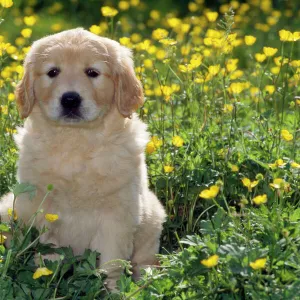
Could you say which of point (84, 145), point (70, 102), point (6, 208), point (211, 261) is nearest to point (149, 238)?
point (84, 145)

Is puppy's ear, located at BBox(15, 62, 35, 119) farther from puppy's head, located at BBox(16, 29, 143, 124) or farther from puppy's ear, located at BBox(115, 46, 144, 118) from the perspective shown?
puppy's ear, located at BBox(115, 46, 144, 118)

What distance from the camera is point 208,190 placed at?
294 centimetres

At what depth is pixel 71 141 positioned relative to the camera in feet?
12.5

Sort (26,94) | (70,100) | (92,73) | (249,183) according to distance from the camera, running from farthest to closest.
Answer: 1. (26,94)
2. (92,73)
3. (70,100)
4. (249,183)

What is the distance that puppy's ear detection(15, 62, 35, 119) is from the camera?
3859 mm

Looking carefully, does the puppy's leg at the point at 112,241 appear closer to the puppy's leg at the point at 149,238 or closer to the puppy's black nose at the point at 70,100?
the puppy's leg at the point at 149,238

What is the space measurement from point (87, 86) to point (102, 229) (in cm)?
68

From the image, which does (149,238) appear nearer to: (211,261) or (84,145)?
(84,145)

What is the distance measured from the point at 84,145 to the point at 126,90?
1.13 ft

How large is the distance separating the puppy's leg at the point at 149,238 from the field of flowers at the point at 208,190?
11cm

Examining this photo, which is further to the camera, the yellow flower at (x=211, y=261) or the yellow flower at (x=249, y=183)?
the yellow flower at (x=249, y=183)

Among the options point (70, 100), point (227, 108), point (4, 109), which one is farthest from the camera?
point (4, 109)

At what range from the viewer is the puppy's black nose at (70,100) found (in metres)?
3.60

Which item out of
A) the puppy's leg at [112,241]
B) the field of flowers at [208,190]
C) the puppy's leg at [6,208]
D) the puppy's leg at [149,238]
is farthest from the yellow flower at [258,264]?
the puppy's leg at [6,208]
